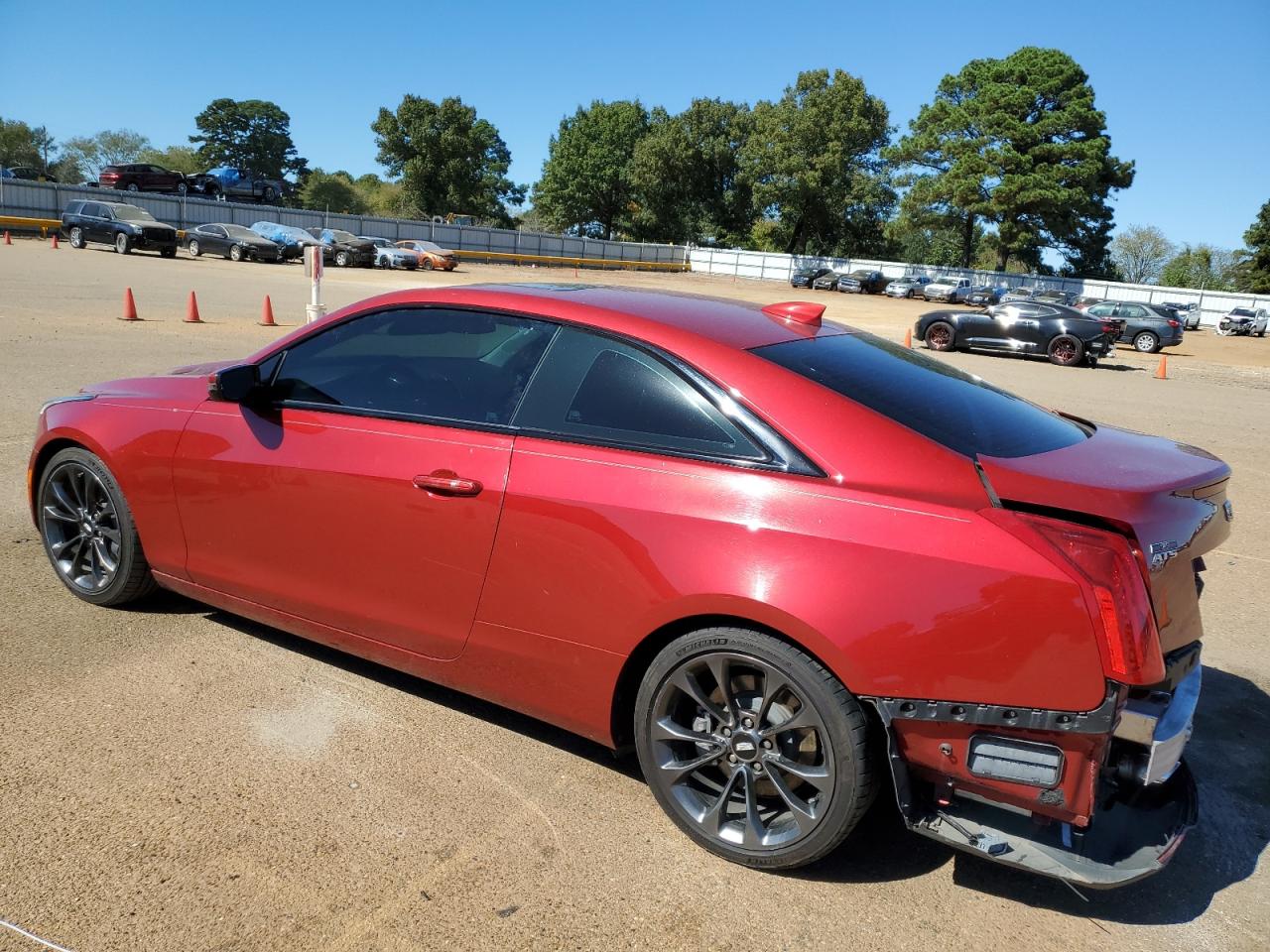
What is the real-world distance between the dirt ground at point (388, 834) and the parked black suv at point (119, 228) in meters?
32.6

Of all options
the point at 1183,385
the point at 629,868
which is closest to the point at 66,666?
the point at 629,868

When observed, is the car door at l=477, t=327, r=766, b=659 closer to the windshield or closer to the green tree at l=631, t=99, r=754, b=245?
the windshield

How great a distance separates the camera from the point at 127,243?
108 ft

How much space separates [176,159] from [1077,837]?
127 meters

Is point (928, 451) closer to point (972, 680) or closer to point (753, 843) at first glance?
point (972, 680)

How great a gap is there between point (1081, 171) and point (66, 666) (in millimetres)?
65465

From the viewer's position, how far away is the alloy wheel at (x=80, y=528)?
4.14 m

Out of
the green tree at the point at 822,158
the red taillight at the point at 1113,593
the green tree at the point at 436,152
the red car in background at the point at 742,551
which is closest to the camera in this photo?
the red taillight at the point at 1113,593

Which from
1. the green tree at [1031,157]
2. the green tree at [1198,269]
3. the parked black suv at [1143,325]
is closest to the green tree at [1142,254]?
the green tree at [1198,269]

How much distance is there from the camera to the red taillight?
2.25m

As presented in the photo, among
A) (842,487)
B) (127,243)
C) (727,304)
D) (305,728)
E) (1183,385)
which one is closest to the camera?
(842,487)

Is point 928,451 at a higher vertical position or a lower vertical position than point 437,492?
higher

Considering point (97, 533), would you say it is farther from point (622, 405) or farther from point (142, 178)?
point (142, 178)

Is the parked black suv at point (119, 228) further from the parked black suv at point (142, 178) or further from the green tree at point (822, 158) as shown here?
the green tree at point (822, 158)
